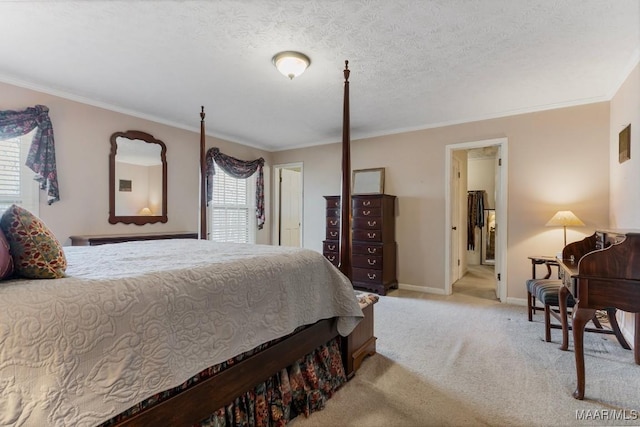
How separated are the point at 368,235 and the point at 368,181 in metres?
0.92

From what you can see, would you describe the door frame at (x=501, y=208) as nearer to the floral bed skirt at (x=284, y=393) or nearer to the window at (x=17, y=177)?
the floral bed skirt at (x=284, y=393)

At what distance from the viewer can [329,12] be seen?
192cm

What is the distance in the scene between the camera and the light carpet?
1.68 m

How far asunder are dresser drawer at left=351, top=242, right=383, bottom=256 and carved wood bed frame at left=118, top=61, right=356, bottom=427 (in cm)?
214

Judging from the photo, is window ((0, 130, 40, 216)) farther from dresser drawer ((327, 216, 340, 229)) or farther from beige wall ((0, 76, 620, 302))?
dresser drawer ((327, 216, 340, 229))

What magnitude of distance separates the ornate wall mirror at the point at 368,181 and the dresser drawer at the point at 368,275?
119 centimetres

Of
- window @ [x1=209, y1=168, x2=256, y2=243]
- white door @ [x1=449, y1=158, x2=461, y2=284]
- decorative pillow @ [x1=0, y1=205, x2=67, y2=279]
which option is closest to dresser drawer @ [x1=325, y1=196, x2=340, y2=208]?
window @ [x1=209, y1=168, x2=256, y2=243]

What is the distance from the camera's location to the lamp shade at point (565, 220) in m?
3.17

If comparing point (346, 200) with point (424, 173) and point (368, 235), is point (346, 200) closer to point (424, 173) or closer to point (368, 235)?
point (368, 235)

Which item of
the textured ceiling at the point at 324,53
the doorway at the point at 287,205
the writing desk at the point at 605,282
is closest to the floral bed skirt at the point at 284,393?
the writing desk at the point at 605,282

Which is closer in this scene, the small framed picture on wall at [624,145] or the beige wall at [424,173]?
the small framed picture on wall at [624,145]

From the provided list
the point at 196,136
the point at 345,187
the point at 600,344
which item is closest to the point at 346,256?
the point at 345,187

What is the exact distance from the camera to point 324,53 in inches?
94.8

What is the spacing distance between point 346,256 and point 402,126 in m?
2.94
